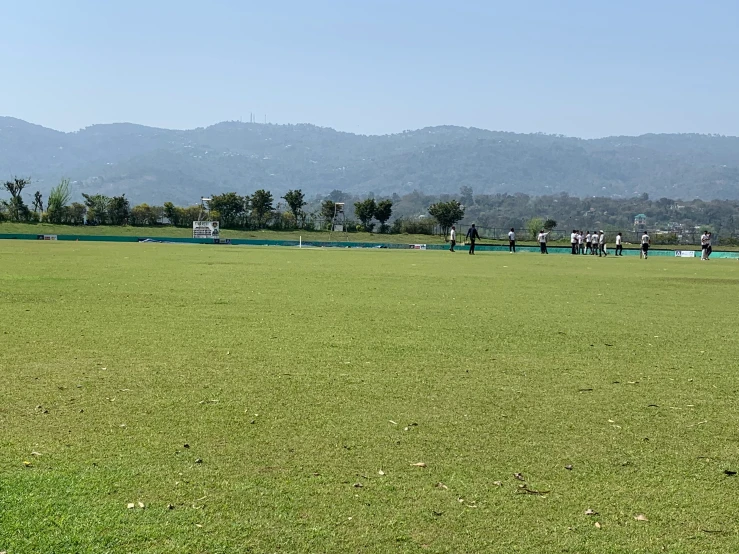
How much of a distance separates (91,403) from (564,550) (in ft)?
16.1

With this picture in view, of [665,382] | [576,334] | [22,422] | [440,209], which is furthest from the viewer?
[440,209]

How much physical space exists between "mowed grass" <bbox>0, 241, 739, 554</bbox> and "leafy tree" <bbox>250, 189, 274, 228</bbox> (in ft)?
289

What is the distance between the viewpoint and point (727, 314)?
16.8 meters

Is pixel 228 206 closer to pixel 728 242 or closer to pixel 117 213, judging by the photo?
pixel 117 213

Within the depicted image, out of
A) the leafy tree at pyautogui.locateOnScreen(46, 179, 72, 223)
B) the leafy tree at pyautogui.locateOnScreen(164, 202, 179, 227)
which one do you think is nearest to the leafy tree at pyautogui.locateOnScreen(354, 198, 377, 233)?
the leafy tree at pyautogui.locateOnScreen(164, 202, 179, 227)

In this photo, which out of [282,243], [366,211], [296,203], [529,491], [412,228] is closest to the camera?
[529,491]

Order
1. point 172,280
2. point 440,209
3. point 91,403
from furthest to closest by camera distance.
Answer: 1. point 440,209
2. point 172,280
3. point 91,403

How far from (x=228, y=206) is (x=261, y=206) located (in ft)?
13.8

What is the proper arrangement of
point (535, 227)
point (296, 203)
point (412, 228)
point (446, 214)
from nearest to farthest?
point (412, 228) → point (446, 214) → point (296, 203) → point (535, 227)

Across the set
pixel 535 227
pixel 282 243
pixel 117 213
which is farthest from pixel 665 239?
pixel 117 213

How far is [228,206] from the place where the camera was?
4016 inches

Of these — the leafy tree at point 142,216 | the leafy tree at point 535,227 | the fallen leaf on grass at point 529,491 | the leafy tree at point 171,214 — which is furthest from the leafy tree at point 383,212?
the fallen leaf on grass at point 529,491

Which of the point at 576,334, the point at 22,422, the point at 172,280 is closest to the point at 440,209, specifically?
the point at 172,280

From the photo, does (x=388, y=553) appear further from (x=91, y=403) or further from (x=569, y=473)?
(x=91, y=403)
